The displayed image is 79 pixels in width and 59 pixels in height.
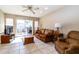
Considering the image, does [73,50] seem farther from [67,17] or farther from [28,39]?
[28,39]

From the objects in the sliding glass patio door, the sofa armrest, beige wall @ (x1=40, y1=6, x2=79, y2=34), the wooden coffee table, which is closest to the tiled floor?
the wooden coffee table

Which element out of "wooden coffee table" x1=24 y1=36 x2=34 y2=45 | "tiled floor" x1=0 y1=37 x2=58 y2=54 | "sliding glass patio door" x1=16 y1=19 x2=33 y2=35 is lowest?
"tiled floor" x1=0 y1=37 x2=58 y2=54

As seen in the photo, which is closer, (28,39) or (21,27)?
(21,27)

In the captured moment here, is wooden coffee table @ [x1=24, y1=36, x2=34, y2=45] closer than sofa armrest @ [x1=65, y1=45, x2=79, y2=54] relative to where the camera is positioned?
No

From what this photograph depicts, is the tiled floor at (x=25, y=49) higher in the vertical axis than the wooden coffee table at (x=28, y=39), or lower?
lower

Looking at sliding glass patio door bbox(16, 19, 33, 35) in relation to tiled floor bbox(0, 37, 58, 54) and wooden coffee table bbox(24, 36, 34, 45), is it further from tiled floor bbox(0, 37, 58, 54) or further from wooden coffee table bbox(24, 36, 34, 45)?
tiled floor bbox(0, 37, 58, 54)

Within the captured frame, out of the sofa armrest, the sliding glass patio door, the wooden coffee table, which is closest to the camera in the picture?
the sofa armrest

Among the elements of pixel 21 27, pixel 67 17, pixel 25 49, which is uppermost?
pixel 67 17

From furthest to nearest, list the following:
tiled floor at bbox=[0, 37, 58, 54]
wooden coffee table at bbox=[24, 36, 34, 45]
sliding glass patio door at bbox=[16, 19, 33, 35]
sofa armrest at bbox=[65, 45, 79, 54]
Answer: wooden coffee table at bbox=[24, 36, 34, 45], sliding glass patio door at bbox=[16, 19, 33, 35], tiled floor at bbox=[0, 37, 58, 54], sofa armrest at bbox=[65, 45, 79, 54]

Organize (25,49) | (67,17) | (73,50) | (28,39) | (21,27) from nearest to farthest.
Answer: (73,50) < (25,49) < (67,17) < (21,27) < (28,39)

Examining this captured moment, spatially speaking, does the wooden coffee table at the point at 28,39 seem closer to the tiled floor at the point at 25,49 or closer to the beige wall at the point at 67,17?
the tiled floor at the point at 25,49

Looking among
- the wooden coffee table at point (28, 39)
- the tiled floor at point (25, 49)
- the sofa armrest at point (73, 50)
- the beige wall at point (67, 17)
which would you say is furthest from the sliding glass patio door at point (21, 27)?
the sofa armrest at point (73, 50)

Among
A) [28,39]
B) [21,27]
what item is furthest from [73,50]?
[28,39]
